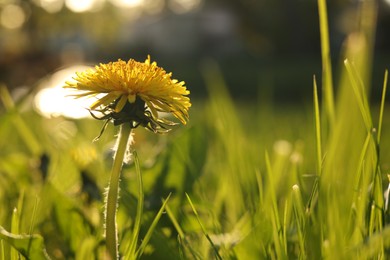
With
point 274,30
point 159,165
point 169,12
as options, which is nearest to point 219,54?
point 274,30

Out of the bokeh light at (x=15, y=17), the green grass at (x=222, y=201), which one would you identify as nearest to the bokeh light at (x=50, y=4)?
the bokeh light at (x=15, y=17)

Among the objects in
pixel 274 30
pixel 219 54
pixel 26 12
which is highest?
pixel 26 12

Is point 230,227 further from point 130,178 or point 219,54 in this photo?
point 219,54

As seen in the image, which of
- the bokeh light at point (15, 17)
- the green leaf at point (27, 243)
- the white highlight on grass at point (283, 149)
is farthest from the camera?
the bokeh light at point (15, 17)

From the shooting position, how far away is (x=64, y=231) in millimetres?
845

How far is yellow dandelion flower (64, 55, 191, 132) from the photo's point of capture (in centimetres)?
60

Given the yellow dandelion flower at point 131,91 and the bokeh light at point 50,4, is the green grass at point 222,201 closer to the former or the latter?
the yellow dandelion flower at point 131,91

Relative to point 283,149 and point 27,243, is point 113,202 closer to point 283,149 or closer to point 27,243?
point 27,243

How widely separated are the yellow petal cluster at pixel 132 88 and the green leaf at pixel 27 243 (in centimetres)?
15

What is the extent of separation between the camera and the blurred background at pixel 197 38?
7527 millimetres

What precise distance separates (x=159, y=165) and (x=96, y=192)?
118mm

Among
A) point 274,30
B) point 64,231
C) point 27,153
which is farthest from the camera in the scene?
point 274,30

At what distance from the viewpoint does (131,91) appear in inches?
23.7

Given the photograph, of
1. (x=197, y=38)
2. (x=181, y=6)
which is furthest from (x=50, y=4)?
(x=181, y=6)
